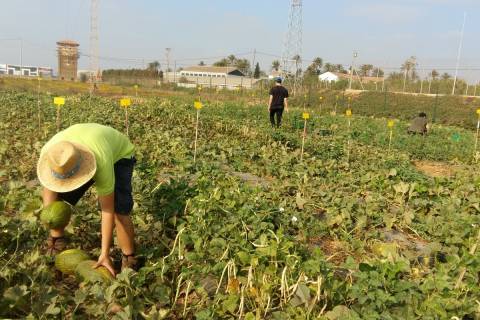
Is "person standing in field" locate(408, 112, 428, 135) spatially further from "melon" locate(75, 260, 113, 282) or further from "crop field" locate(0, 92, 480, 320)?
"melon" locate(75, 260, 113, 282)

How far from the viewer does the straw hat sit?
7.98 ft

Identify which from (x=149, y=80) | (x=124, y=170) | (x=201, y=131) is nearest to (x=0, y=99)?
(x=201, y=131)

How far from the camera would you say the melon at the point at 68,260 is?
281 centimetres

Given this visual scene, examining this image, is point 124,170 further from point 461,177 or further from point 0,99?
point 0,99

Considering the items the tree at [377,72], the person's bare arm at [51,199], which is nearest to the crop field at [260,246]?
the person's bare arm at [51,199]

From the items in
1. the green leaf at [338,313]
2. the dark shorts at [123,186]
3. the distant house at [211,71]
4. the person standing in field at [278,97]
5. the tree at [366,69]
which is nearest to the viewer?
the green leaf at [338,313]

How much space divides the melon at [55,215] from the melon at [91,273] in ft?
1.19

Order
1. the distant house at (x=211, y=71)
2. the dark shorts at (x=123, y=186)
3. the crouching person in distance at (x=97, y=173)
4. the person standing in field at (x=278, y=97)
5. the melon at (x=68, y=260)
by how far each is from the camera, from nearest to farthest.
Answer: the crouching person in distance at (x=97, y=173)
the melon at (x=68, y=260)
the dark shorts at (x=123, y=186)
the person standing in field at (x=278, y=97)
the distant house at (x=211, y=71)

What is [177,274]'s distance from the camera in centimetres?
305

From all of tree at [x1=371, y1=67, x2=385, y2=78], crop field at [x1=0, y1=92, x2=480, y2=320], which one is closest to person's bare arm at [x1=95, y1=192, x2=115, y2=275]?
crop field at [x1=0, y1=92, x2=480, y2=320]

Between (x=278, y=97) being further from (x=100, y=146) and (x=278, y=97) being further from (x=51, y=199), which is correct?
(x=100, y=146)

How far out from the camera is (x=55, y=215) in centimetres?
291

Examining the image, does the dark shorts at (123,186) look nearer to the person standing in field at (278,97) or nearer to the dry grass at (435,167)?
the dry grass at (435,167)

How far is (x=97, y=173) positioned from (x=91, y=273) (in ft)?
2.00
